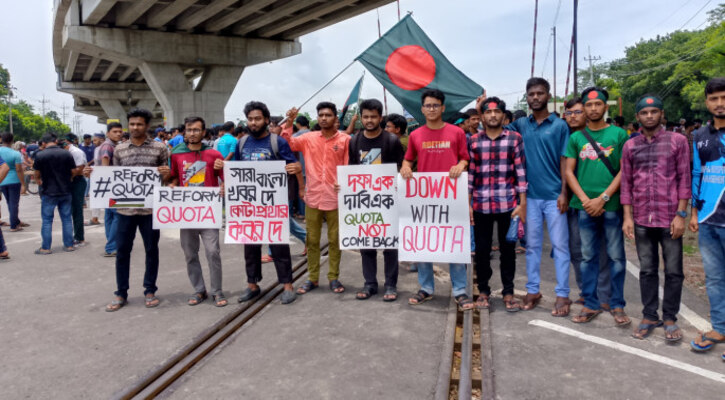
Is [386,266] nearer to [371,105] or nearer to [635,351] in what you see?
[371,105]

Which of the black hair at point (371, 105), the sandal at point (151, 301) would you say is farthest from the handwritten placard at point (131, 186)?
the black hair at point (371, 105)

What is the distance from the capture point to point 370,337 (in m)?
4.27

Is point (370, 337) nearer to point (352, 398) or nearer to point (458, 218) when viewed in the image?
point (352, 398)

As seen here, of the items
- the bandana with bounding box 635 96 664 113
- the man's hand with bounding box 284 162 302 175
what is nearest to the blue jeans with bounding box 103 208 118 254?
the man's hand with bounding box 284 162 302 175

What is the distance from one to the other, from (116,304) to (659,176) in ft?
18.1

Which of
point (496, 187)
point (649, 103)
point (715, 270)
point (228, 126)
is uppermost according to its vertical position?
point (228, 126)

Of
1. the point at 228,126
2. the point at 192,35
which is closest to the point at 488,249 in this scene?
the point at 228,126

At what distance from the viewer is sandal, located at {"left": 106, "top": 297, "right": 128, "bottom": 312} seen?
5213 millimetres

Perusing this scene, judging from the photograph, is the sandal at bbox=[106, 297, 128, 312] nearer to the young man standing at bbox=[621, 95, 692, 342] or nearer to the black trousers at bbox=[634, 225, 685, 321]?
the young man standing at bbox=[621, 95, 692, 342]

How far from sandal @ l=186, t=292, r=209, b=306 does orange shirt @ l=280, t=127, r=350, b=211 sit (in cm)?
159

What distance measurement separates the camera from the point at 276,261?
17.6 feet

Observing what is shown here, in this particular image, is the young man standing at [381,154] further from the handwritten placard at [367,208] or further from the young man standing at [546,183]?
the young man standing at [546,183]

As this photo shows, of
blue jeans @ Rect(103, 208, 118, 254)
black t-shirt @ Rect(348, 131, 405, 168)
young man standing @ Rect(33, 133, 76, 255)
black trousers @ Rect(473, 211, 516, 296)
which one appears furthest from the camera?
young man standing @ Rect(33, 133, 76, 255)

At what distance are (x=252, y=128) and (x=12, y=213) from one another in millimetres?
8413
